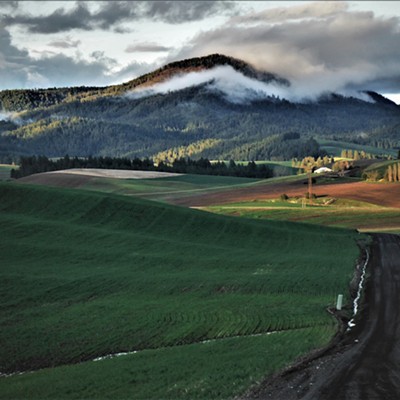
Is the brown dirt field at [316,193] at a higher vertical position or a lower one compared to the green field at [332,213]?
higher

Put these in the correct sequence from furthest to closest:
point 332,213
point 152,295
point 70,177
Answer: point 70,177, point 332,213, point 152,295

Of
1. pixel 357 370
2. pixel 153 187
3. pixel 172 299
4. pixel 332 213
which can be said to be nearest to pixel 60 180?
pixel 153 187

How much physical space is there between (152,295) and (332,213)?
71.4 metres

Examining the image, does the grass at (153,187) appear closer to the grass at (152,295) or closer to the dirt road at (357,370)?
the grass at (152,295)

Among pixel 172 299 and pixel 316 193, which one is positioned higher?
pixel 316 193

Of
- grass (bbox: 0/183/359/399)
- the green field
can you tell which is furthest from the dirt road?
the green field

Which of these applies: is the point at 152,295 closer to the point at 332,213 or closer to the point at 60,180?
the point at 332,213

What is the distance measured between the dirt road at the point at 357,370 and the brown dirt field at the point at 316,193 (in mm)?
89338

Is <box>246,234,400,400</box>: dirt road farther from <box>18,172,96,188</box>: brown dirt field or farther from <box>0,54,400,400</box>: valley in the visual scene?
<box>18,172,96,188</box>: brown dirt field

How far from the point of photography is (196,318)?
34.4 meters

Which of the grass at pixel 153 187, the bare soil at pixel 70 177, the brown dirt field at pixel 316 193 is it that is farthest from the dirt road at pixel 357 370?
the bare soil at pixel 70 177

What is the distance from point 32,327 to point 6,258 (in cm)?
2028

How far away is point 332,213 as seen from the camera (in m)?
106

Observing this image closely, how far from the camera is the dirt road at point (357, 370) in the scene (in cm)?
2120
